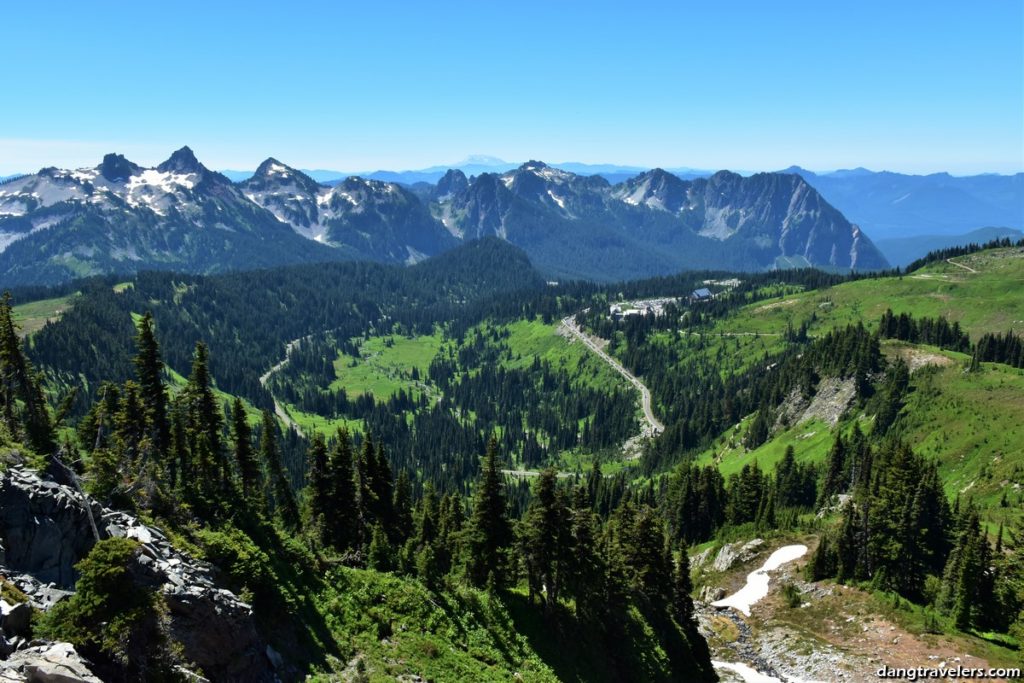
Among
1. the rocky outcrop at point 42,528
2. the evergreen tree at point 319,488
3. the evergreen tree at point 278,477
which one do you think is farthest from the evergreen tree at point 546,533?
the evergreen tree at point 278,477

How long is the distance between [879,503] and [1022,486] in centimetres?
2715

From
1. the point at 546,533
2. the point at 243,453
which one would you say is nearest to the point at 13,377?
the point at 243,453

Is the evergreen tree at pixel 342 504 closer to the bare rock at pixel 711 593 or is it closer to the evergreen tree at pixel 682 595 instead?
the evergreen tree at pixel 682 595

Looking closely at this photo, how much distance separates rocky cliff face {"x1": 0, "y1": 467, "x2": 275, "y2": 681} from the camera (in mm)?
27750

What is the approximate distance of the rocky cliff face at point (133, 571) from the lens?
27.8 metres

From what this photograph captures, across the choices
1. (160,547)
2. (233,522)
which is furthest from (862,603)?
(160,547)

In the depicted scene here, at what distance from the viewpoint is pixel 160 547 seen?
32438 mm

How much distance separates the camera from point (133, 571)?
91.9 ft

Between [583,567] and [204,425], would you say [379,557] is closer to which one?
[583,567]

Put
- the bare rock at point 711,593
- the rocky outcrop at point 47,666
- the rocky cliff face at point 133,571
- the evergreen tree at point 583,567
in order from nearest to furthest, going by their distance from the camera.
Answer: the rocky outcrop at point 47,666 < the rocky cliff face at point 133,571 < the evergreen tree at point 583,567 < the bare rock at point 711,593

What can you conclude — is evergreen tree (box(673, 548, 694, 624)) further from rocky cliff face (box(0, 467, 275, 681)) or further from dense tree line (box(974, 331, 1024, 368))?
dense tree line (box(974, 331, 1024, 368))

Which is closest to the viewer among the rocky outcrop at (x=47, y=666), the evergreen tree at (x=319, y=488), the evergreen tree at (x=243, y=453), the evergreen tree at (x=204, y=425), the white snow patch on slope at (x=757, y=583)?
the rocky outcrop at (x=47, y=666)

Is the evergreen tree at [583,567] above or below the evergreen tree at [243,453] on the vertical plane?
below

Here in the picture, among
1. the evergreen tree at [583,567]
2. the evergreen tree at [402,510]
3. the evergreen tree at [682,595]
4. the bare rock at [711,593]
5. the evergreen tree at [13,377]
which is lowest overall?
the bare rock at [711,593]
